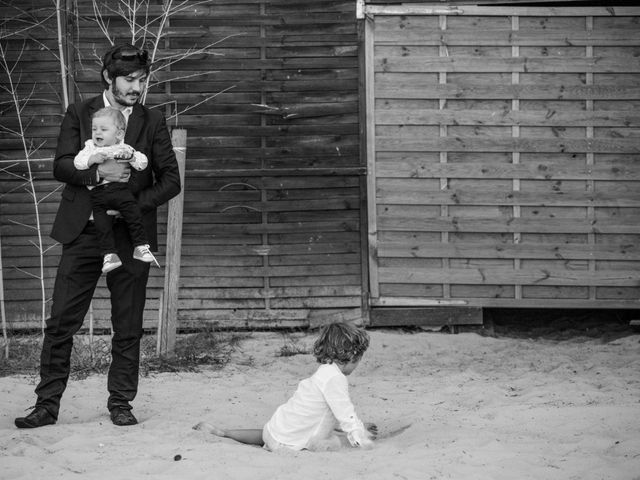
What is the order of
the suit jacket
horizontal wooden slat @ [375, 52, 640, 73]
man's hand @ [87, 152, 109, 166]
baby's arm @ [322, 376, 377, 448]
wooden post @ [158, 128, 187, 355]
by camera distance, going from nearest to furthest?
baby's arm @ [322, 376, 377, 448] < man's hand @ [87, 152, 109, 166] < the suit jacket < wooden post @ [158, 128, 187, 355] < horizontal wooden slat @ [375, 52, 640, 73]

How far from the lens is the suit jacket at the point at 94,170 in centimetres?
504

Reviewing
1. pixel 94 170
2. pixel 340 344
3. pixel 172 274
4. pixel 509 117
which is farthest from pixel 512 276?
pixel 94 170

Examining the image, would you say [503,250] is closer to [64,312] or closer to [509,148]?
[509,148]

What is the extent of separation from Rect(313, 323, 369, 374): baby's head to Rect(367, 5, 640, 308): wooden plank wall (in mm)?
3582

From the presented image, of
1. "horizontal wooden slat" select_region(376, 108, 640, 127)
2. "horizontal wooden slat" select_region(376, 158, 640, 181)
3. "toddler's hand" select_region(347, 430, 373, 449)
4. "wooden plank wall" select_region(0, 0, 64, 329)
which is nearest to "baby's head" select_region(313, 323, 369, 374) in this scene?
"toddler's hand" select_region(347, 430, 373, 449)

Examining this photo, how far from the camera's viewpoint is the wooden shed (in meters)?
8.26

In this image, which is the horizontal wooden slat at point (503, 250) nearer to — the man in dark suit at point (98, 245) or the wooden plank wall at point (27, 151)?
the wooden plank wall at point (27, 151)

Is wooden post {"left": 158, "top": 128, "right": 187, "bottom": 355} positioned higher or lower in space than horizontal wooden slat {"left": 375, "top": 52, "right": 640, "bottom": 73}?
lower

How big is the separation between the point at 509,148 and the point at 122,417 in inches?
175

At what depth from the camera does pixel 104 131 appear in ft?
16.3

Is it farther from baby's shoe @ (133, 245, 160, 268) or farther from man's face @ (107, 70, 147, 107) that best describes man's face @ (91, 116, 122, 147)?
baby's shoe @ (133, 245, 160, 268)

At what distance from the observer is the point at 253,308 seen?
27.6 feet

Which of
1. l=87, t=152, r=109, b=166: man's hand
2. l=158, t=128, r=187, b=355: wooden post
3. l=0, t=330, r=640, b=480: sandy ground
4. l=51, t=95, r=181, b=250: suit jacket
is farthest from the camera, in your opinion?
l=158, t=128, r=187, b=355: wooden post

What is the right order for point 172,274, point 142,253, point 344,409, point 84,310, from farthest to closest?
1. point 172,274
2. point 84,310
3. point 142,253
4. point 344,409
